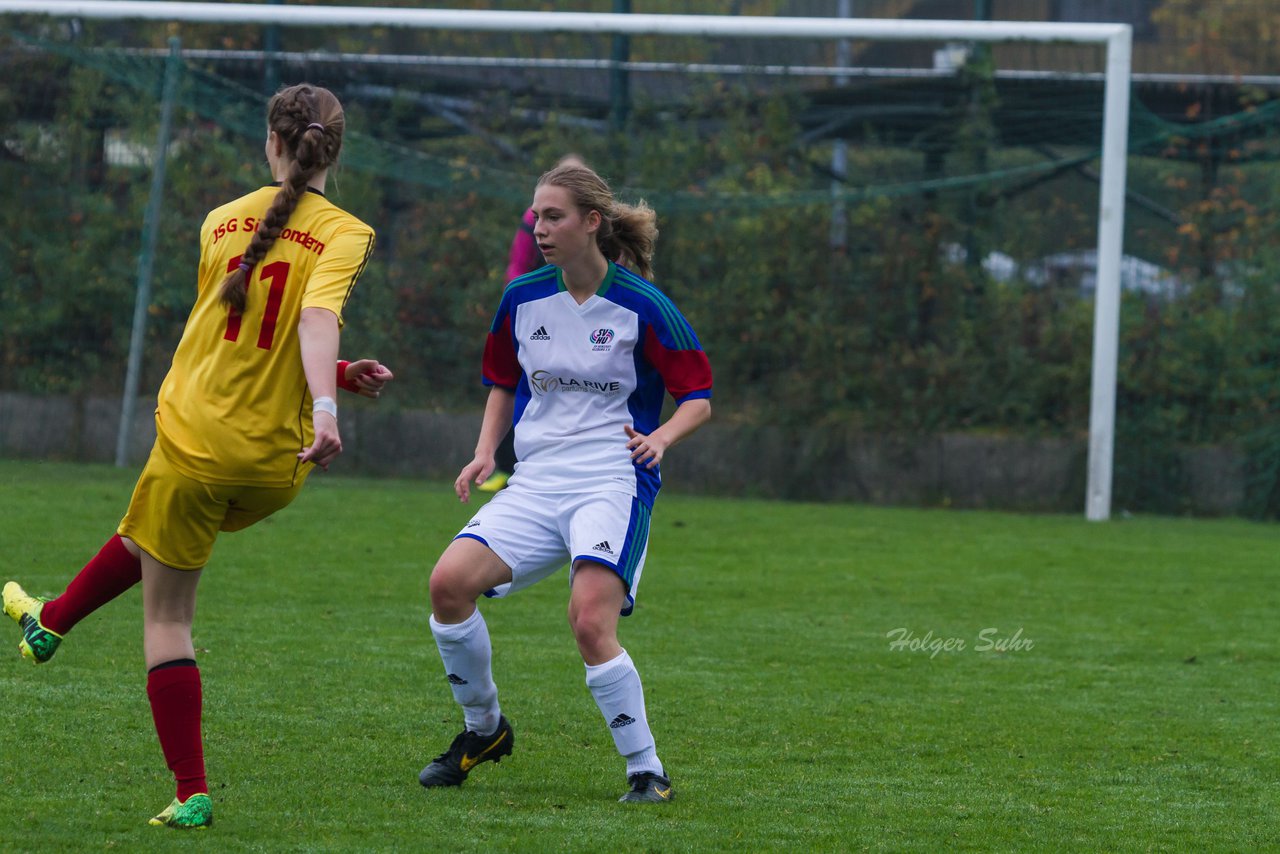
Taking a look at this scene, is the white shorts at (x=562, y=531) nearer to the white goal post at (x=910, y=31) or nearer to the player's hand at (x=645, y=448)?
the player's hand at (x=645, y=448)

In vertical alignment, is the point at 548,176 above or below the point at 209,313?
above

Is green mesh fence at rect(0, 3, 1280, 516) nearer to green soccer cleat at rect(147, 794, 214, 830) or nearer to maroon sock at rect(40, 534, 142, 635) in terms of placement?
maroon sock at rect(40, 534, 142, 635)

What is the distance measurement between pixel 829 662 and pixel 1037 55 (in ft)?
24.5

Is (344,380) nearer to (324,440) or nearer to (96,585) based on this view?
(324,440)

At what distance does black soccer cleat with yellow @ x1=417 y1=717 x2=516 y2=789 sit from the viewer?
423 centimetres

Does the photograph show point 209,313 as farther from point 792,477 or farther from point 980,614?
point 792,477

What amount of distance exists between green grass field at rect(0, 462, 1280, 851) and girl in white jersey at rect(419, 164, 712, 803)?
0.23m

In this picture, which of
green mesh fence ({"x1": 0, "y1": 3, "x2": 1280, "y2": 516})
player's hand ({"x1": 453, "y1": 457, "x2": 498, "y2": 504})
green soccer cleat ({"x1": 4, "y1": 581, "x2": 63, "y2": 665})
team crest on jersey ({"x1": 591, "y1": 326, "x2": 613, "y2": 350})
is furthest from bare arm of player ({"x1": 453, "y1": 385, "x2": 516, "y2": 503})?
green mesh fence ({"x1": 0, "y1": 3, "x2": 1280, "y2": 516})

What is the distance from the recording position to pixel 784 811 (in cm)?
404

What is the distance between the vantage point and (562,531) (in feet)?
14.0

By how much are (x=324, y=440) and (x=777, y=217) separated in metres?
9.60

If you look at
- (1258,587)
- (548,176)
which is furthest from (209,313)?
(1258,587)

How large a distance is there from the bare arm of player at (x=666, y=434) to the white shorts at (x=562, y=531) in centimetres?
16

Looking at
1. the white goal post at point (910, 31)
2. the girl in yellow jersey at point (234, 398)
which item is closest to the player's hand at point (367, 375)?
the girl in yellow jersey at point (234, 398)
